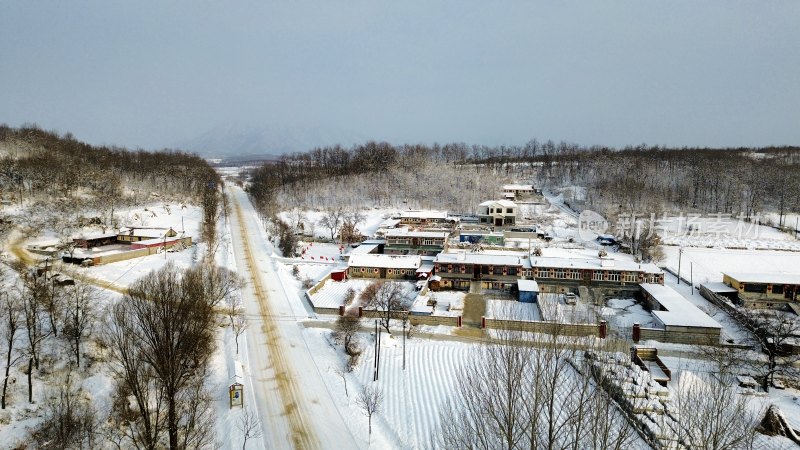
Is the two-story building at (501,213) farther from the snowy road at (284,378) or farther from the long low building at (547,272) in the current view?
the snowy road at (284,378)

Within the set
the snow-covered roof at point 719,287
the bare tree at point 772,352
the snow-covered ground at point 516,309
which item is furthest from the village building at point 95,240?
the snow-covered roof at point 719,287

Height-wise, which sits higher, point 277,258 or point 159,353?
point 159,353

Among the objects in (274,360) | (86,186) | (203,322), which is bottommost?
(274,360)

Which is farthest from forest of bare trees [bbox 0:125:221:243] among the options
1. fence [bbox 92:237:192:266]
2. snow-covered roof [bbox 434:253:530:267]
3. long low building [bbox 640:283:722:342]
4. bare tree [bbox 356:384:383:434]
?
long low building [bbox 640:283:722:342]

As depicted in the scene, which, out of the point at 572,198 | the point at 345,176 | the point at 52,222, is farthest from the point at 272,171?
the point at 572,198

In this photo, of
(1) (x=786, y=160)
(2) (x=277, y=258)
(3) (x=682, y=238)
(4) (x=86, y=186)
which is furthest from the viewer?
(1) (x=786, y=160)

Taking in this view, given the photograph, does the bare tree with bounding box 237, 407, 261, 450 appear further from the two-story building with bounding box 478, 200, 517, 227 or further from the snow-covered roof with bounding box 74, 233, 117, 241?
the two-story building with bounding box 478, 200, 517, 227

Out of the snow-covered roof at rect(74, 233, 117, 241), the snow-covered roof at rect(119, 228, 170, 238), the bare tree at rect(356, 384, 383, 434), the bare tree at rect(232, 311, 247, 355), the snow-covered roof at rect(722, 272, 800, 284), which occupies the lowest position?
the bare tree at rect(356, 384, 383, 434)

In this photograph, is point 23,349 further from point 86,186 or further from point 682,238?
point 682,238
